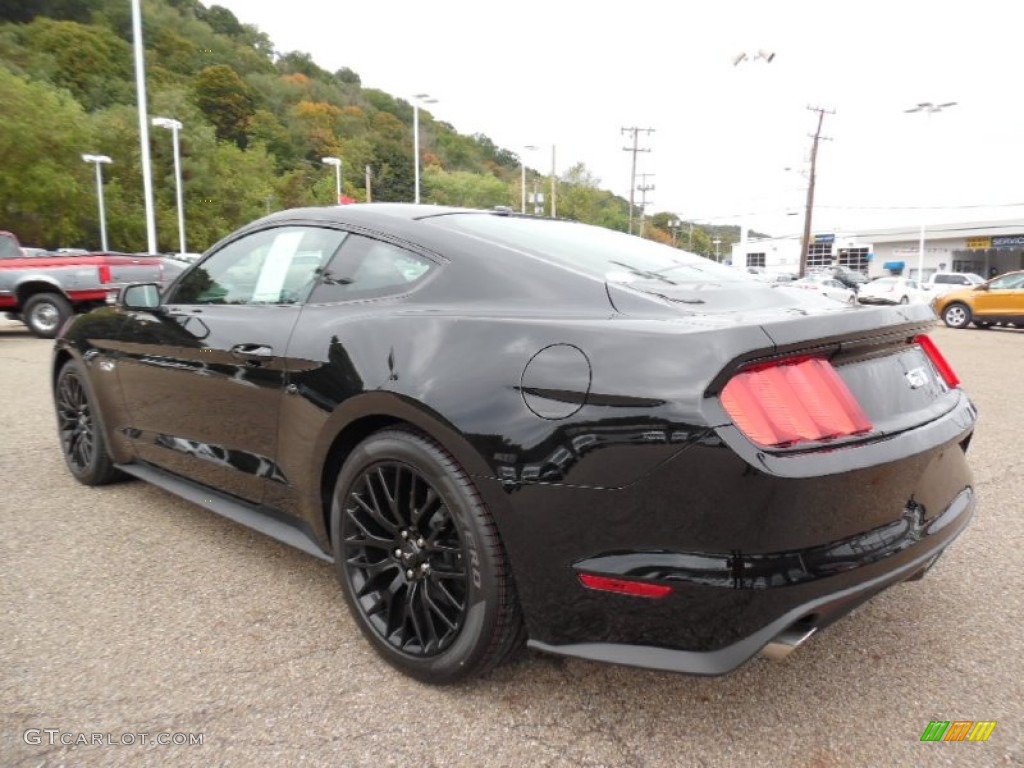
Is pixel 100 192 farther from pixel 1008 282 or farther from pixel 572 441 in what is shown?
pixel 572 441

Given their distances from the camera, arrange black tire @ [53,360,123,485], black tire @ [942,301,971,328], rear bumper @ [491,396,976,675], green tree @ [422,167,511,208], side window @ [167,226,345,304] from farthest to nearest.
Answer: green tree @ [422,167,511,208] → black tire @ [942,301,971,328] → black tire @ [53,360,123,485] → side window @ [167,226,345,304] → rear bumper @ [491,396,976,675]

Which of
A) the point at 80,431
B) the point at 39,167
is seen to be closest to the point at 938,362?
the point at 80,431

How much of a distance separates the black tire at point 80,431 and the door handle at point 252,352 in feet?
5.04

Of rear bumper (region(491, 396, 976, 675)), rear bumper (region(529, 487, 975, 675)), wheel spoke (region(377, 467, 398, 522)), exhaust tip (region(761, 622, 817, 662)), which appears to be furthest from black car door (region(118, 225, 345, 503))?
exhaust tip (region(761, 622, 817, 662))

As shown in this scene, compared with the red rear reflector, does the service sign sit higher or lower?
higher

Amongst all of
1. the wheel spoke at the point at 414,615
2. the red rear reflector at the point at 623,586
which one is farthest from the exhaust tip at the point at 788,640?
the wheel spoke at the point at 414,615

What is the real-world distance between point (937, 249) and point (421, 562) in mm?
60723

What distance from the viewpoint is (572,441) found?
1749mm

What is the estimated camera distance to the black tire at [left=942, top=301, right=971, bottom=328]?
18.1 meters

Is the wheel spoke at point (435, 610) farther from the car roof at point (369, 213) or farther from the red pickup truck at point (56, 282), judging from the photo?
the red pickup truck at point (56, 282)

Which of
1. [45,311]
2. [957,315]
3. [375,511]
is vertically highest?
[375,511]

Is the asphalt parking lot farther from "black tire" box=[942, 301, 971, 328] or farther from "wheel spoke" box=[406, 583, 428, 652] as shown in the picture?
"black tire" box=[942, 301, 971, 328]

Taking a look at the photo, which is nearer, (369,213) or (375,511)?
(375,511)

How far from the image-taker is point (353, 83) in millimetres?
98125
